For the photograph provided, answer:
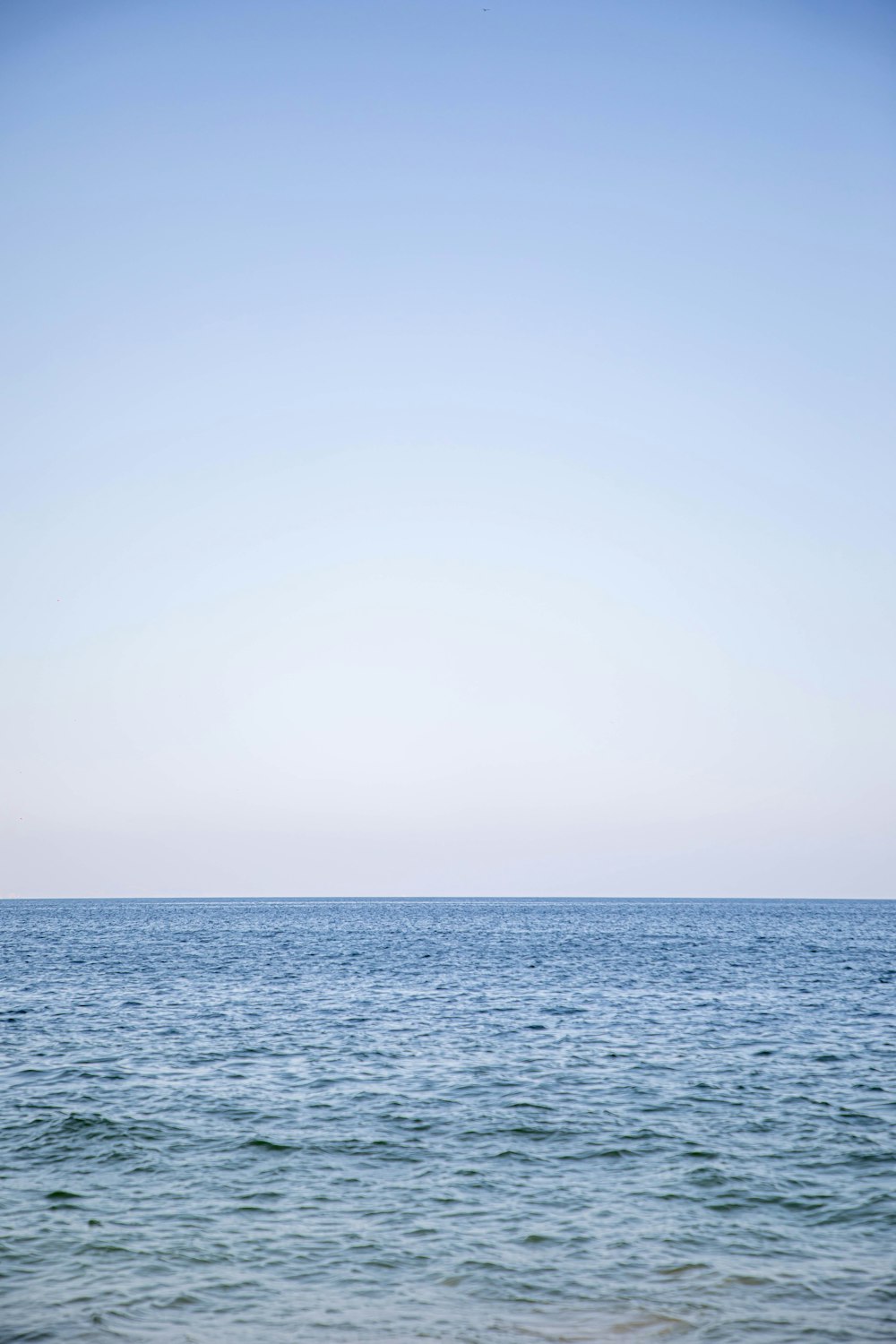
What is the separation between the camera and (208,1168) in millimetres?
17422

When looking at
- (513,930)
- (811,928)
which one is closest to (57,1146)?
(513,930)

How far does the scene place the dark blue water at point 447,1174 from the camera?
1220 cm

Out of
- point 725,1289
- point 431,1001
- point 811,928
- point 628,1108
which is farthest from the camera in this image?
point 811,928

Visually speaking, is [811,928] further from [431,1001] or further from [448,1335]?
[448,1335]

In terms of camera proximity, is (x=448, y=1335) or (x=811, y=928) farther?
(x=811, y=928)

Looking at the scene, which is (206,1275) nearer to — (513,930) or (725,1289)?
(725,1289)

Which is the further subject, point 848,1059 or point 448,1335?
point 848,1059

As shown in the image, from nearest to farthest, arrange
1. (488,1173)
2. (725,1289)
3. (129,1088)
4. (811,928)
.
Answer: (725,1289) < (488,1173) < (129,1088) < (811,928)

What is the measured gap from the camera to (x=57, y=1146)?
18625mm

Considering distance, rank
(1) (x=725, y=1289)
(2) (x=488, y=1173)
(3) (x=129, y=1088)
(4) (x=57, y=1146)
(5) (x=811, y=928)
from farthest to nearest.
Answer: (5) (x=811, y=928) → (3) (x=129, y=1088) → (4) (x=57, y=1146) → (2) (x=488, y=1173) → (1) (x=725, y=1289)

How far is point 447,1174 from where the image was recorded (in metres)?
17.2

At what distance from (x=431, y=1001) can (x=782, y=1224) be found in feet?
85.5

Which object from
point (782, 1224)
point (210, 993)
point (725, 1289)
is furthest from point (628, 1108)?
point (210, 993)

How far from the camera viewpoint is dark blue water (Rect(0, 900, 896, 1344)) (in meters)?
12.2
